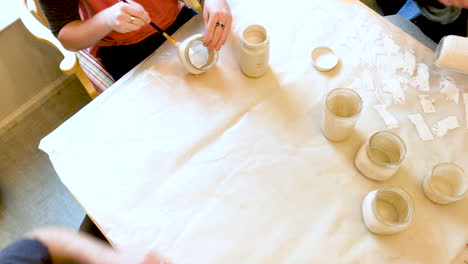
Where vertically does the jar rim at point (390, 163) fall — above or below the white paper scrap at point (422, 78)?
above

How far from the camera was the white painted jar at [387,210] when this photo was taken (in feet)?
2.10

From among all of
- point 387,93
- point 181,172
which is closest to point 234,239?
point 181,172

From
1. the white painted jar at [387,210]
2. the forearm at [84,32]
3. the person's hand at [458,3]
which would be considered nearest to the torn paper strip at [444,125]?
the white painted jar at [387,210]

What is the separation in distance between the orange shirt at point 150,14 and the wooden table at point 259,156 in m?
0.17

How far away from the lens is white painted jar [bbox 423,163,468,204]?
0.68m

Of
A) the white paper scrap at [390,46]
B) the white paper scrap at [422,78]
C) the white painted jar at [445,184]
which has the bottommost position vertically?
the white painted jar at [445,184]

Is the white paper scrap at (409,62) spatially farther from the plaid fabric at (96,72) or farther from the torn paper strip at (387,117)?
the plaid fabric at (96,72)

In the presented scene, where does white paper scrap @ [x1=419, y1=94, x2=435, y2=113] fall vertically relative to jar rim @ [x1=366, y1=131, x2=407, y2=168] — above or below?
below

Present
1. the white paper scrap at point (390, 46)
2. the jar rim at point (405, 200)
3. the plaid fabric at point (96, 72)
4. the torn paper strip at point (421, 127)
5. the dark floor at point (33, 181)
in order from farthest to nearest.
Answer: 1. the dark floor at point (33, 181)
2. the plaid fabric at point (96, 72)
3. the white paper scrap at point (390, 46)
4. the torn paper strip at point (421, 127)
5. the jar rim at point (405, 200)

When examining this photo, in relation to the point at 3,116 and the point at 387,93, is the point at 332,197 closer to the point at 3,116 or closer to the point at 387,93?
the point at 387,93

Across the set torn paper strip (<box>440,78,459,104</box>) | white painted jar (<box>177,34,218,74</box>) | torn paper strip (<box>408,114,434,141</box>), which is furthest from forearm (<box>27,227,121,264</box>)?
torn paper strip (<box>440,78,459,104</box>)

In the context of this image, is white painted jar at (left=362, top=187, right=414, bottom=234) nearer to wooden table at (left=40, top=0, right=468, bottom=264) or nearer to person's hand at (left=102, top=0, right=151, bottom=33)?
wooden table at (left=40, top=0, right=468, bottom=264)

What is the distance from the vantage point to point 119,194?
2.40 feet

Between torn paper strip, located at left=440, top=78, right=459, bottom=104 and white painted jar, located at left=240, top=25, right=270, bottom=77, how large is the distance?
1.42ft
